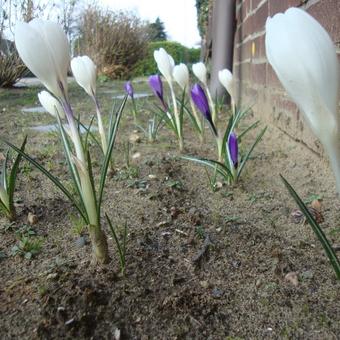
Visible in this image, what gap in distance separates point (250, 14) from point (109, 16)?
23.9 feet

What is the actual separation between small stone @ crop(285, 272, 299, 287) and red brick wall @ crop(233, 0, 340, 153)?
86 cm

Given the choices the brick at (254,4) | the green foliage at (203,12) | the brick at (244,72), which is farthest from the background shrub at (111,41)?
the brick at (254,4)

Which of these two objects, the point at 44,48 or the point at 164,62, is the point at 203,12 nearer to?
the point at 164,62

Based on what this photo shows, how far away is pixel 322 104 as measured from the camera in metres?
0.55

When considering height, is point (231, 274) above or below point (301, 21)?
below

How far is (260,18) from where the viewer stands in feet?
9.11

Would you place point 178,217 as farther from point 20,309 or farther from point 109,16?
point 109,16

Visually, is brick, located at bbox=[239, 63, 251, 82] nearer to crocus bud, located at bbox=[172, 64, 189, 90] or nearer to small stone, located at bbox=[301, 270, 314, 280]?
crocus bud, located at bbox=[172, 64, 189, 90]

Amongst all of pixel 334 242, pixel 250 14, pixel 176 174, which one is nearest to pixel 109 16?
pixel 250 14

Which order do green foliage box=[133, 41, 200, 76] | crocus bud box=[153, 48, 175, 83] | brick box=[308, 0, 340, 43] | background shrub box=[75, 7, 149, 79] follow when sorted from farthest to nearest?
green foliage box=[133, 41, 200, 76] → background shrub box=[75, 7, 149, 79] → crocus bud box=[153, 48, 175, 83] → brick box=[308, 0, 340, 43]

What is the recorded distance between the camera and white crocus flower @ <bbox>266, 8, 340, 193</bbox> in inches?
21.1

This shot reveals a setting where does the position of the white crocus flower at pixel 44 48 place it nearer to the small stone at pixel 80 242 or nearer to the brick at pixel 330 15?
the small stone at pixel 80 242

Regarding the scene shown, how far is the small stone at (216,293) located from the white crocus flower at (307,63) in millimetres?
468

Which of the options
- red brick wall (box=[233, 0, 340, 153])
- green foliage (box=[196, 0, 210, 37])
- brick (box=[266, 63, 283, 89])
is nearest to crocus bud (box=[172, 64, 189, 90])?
red brick wall (box=[233, 0, 340, 153])
